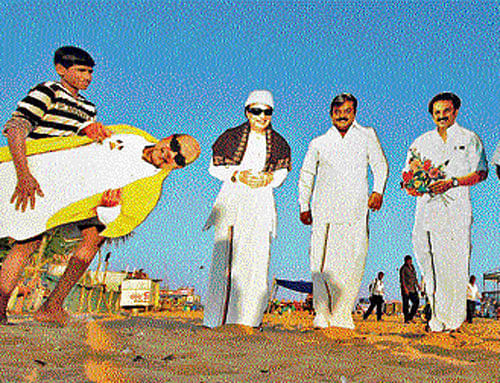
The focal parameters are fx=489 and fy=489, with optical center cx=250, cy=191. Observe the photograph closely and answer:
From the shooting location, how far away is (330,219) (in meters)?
4.98

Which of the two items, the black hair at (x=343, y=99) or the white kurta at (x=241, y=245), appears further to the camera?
the black hair at (x=343, y=99)

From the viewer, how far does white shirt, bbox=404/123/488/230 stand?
486 cm

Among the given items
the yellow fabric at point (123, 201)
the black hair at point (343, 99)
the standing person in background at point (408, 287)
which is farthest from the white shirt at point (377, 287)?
the yellow fabric at point (123, 201)

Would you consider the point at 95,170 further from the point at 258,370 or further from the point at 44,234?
the point at 258,370

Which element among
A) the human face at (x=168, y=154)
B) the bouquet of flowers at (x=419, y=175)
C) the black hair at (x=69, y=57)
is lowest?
the human face at (x=168, y=154)

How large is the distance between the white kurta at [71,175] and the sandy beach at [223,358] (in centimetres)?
87

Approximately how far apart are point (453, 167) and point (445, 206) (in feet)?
1.37

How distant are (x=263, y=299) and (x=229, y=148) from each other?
5.15 ft

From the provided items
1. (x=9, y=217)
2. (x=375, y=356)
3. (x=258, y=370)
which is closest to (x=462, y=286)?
(x=375, y=356)

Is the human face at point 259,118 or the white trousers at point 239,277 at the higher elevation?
the human face at point 259,118

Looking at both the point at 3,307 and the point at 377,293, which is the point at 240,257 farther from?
the point at 377,293

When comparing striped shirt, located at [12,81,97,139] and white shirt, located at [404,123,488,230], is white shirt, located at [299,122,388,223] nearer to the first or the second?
white shirt, located at [404,123,488,230]

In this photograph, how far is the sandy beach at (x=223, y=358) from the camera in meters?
2.13

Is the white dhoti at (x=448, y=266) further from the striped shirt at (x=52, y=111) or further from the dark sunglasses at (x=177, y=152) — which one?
the striped shirt at (x=52, y=111)
